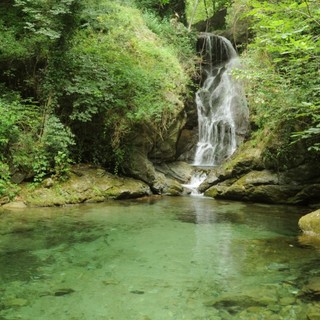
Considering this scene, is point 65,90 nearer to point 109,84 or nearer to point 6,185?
point 109,84

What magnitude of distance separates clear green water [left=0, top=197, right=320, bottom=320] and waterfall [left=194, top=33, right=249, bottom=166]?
246 inches

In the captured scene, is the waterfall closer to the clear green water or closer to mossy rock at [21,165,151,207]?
mossy rock at [21,165,151,207]

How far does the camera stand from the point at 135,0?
17.4 metres

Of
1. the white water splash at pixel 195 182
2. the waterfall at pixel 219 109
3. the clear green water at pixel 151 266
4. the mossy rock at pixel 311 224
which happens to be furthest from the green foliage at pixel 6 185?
the waterfall at pixel 219 109

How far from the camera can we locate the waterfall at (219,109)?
14.3m

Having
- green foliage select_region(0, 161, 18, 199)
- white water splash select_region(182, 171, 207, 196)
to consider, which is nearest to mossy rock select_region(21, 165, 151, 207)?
green foliage select_region(0, 161, 18, 199)

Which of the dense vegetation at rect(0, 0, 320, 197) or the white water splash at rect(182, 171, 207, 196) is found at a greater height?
the dense vegetation at rect(0, 0, 320, 197)

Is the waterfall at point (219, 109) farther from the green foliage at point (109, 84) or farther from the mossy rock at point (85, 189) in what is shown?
the mossy rock at point (85, 189)

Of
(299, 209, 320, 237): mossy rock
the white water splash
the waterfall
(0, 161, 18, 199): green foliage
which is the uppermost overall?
the waterfall

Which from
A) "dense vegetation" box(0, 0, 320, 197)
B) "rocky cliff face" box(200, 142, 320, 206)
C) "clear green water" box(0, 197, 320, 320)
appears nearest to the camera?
"clear green water" box(0, 197, 320, 320)

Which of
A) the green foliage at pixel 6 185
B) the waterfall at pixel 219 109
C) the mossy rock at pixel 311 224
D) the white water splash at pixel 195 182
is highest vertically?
the waterfall at pixel 219 109

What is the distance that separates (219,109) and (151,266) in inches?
456

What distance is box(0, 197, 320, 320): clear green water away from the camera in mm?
3679

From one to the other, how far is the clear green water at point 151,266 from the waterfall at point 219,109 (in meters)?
6.25
